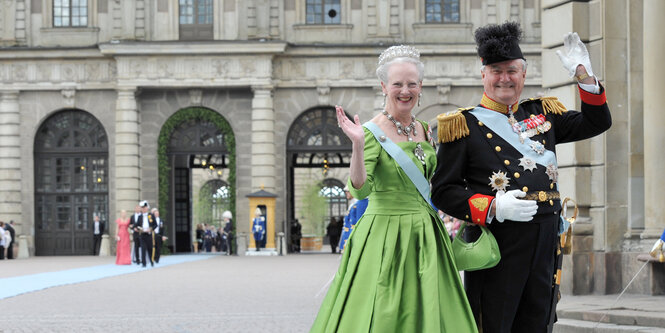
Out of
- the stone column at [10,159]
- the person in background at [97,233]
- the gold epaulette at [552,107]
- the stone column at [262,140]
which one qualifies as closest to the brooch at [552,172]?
the gold epaulette at [552,107]

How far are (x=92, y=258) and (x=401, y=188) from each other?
3082 centimetres

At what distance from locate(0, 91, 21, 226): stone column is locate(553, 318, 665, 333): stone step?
2924 cm

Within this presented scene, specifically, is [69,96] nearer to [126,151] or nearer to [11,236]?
[126,151]

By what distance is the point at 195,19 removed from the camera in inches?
1494

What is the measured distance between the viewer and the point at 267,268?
89.3ft

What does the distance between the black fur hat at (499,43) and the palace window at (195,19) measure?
3276cm

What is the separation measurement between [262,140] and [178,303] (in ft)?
70.5

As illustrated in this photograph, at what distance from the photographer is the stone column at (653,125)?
13328mm

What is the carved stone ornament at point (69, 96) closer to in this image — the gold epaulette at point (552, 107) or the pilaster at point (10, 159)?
the pilaster at point (10, 159)

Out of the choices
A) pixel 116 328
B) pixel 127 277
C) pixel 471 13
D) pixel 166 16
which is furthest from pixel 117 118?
pixel 116 328

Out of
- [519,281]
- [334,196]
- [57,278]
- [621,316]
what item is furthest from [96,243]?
[519,281]

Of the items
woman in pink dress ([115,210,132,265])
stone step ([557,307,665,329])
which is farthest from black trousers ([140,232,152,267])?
stone step ([557,307,665,329])

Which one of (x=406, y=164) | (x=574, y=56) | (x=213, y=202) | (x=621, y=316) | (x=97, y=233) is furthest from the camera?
(x=213, y=202)

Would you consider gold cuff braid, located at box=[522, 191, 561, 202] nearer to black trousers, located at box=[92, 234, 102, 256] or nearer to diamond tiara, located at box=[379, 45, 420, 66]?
diamond tiara, located at box=[379, 45, 420, 66]
